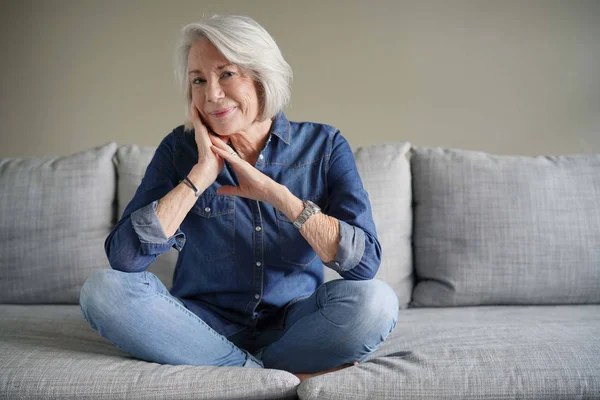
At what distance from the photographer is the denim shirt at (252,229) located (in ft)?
4.98

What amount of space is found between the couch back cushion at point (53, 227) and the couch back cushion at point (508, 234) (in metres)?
1.05

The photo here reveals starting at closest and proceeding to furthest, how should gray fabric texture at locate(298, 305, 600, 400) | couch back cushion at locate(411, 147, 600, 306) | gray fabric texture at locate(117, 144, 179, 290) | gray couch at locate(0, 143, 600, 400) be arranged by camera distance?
gray fabric texture at locate(298, 305, 600, 400)
gray couch at locate(0, 143, 600, 400)
couch back cushion at locate(411, 147, 600, 306)
gray fabric texture at locate(117, 144, 179, 290)

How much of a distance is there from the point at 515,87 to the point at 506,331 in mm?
1273

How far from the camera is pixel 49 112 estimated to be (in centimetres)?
258

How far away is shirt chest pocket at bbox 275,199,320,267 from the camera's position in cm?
154

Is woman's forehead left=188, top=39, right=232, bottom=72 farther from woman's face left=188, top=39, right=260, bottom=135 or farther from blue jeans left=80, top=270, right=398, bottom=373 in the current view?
blue jeans left=80, top=270, right=398, bottom=373

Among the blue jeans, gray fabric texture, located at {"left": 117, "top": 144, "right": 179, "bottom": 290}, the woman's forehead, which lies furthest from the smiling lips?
gray fabric texture, located at {"left": 117, "top": 144, "right": 179, "bottom": 290}

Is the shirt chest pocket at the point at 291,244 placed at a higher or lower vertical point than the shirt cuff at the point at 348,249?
lower

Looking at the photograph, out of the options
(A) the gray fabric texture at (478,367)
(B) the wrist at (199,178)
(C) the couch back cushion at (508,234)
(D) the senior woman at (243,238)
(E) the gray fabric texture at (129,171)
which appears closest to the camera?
(A) the gray fabric texture at (478,367)

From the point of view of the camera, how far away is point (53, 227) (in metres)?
1.95

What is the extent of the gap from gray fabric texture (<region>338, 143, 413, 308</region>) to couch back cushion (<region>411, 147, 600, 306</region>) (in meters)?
0.04

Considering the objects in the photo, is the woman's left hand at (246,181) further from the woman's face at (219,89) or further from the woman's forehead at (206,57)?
the woman's forehead at (206,57)

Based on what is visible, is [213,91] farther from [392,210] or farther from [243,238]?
[392,210]

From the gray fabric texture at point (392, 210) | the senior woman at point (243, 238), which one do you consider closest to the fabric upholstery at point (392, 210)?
the gray fabric texture at point (392, 210)
